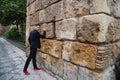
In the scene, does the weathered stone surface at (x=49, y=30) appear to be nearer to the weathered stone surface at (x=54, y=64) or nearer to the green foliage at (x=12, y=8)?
the weathered stone surface at (x=54, y=64)

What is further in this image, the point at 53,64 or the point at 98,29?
the point at 53,64

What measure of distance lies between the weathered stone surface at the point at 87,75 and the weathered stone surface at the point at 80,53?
10cm

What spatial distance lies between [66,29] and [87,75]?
105cm

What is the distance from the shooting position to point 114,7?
9.99 ft

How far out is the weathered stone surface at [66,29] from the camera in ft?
11.2

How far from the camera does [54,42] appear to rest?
14.1 ft

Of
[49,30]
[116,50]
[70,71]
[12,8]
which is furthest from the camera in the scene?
[12,8]

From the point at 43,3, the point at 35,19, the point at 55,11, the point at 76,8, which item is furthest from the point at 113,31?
the point at 35,19

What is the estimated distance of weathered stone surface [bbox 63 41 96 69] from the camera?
2.94 m

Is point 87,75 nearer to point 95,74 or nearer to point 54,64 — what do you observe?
point 95,74

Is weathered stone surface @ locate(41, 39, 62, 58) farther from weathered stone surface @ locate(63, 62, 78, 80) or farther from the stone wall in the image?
weathered stone surface @ locate(63, 62, 78, 80)

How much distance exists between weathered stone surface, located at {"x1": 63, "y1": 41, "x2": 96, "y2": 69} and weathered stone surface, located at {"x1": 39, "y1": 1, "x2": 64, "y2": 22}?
2.28ft

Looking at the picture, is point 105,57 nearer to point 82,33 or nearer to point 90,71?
point 90,71

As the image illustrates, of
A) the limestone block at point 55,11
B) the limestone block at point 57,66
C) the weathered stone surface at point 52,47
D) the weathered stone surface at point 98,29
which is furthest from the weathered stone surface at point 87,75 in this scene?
the limestone block at point 55,11
